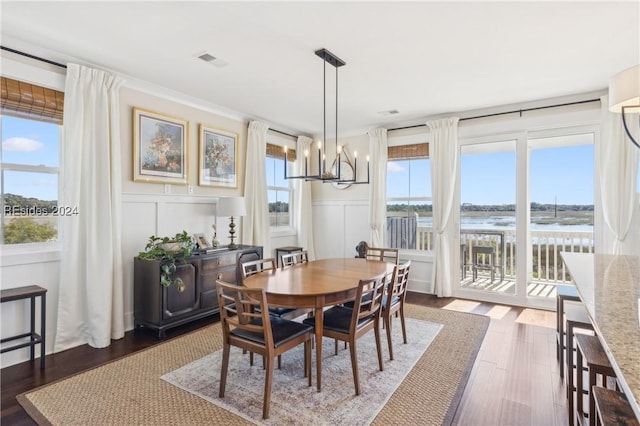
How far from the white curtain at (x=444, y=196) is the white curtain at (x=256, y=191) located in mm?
2460

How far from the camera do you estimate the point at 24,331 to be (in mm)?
2826

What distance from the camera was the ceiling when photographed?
2322mm

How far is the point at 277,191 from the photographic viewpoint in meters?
5.62

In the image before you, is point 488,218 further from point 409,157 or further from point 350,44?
point 350,44

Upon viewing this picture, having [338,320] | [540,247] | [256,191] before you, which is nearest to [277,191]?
[256,191]

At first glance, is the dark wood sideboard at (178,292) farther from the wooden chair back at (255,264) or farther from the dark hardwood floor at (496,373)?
the wooden chair back at (255,264)

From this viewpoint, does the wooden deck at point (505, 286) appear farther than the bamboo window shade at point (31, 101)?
Yes

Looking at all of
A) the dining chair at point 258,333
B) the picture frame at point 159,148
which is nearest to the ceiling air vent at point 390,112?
the picture frame at point 159,148

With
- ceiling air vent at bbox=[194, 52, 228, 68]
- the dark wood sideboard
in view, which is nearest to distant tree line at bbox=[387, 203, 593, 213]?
the dark wood sideboard

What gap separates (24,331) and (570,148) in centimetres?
601

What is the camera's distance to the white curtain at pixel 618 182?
3643 mm

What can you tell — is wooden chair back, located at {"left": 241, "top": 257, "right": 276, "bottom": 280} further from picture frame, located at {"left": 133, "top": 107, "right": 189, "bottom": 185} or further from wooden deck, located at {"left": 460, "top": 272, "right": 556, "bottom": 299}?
wooden deck, located at {"left": 460, "top": 272, "right": 556, "bottom": 299}

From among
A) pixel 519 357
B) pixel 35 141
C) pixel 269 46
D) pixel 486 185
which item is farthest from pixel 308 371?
pixel 486 185

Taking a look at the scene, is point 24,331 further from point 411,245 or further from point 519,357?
point 411,245
